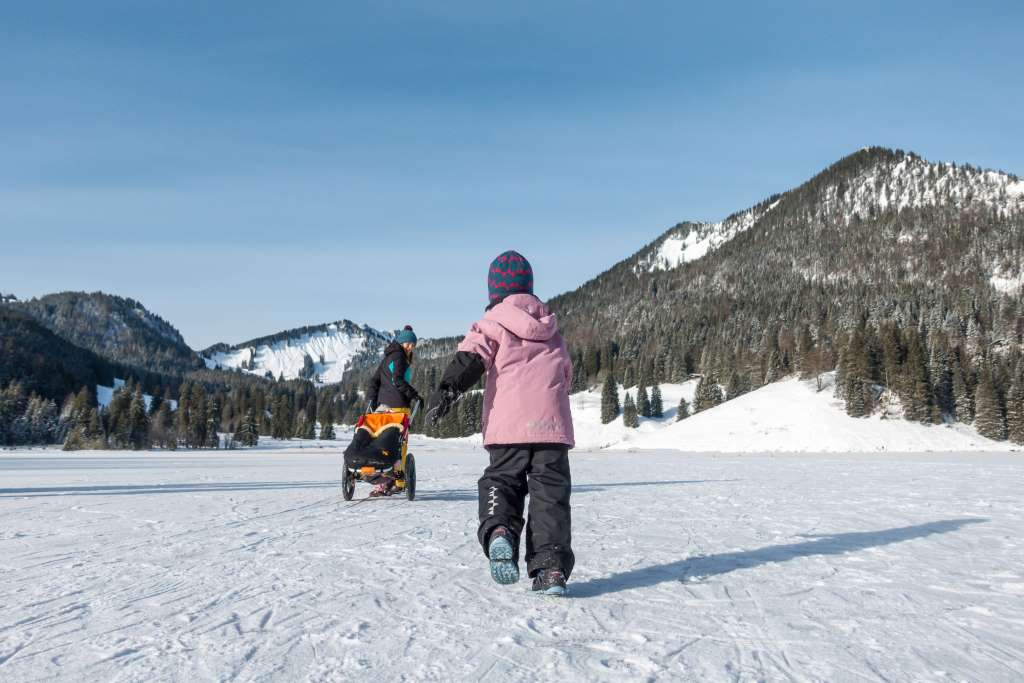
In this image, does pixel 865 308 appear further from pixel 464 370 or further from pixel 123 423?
pixel 464 370

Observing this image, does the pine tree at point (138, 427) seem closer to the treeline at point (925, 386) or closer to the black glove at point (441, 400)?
the treeline at point (925, 386)

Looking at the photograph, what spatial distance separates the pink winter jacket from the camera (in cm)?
415

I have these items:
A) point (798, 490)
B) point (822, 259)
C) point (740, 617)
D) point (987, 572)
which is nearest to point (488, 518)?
point (740, 617)

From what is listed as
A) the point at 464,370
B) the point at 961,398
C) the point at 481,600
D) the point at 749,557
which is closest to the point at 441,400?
the point at 464,370

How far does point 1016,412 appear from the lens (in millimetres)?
48000

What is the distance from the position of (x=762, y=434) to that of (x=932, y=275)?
12445 cm

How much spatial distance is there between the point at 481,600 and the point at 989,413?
56.0 m

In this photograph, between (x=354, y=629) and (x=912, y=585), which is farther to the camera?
(x=912, y=585)

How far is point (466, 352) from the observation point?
4234mm

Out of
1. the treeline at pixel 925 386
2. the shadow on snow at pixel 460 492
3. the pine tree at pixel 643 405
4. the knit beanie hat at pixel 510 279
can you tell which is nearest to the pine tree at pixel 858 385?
the treeline at pixel 925 386

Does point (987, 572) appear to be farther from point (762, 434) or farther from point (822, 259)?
point (822, 259)

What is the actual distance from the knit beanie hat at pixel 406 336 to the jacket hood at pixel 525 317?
430cm

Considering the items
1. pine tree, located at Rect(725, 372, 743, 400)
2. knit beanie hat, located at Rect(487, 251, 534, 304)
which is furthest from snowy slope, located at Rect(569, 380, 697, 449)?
knit beanie hat, located at Rect(487, 251, 534, 304)

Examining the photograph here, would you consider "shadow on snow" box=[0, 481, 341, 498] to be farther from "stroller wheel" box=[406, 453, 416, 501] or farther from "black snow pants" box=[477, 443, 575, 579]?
"black snow pants" box=[477, 443, 575, 579]
